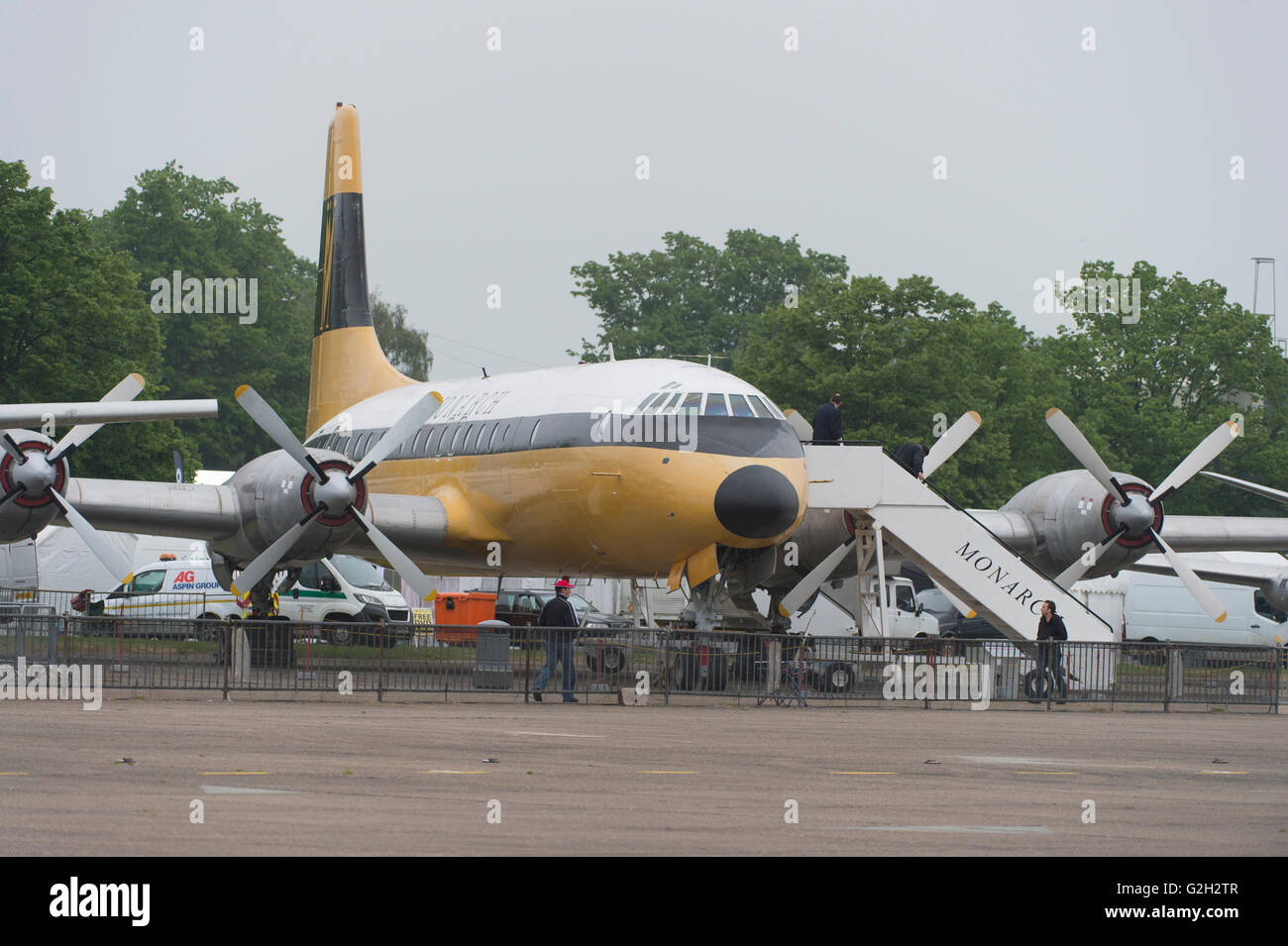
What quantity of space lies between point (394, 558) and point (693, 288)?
241 ft

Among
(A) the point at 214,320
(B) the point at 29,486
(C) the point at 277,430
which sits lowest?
(B) the point at 29,486

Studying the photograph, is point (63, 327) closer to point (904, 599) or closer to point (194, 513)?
point (904, 599)

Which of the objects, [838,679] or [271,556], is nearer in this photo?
[838,679]

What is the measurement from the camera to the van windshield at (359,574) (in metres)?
41.4

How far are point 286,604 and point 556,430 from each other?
15766 millimetres

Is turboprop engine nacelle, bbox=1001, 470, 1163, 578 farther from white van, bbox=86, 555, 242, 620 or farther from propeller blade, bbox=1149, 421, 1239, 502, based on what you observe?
white van, bbox=86, 555, 242, 620

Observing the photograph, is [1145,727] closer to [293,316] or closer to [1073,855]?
[1073,855]

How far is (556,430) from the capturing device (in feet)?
84.7

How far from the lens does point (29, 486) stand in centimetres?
2367

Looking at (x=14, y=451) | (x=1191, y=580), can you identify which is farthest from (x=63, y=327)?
(x=1191, y=580)

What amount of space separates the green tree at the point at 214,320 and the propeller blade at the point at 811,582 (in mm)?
62714

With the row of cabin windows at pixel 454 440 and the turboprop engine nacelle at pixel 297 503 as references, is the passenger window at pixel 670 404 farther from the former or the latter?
the turboprop engine nacelle at pixel 297 503

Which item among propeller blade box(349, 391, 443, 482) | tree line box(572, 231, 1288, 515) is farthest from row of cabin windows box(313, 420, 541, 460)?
tree line box(572, 231, 1288, 515)

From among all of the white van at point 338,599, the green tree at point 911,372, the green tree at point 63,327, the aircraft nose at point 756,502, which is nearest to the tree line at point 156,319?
the green tree at point 63,327
